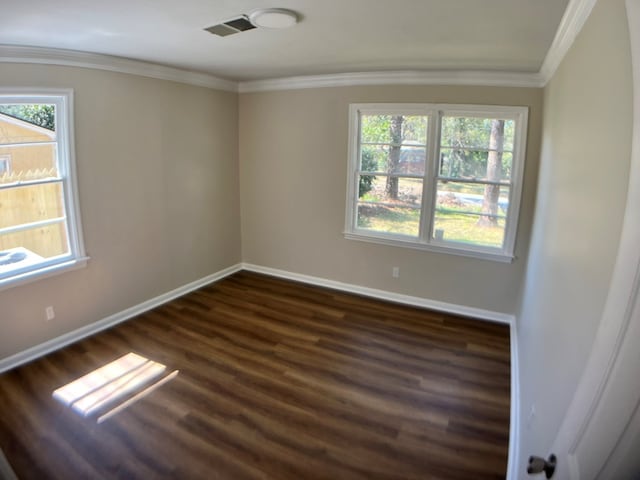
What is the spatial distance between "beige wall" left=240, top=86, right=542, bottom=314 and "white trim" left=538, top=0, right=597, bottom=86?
34.5 inches

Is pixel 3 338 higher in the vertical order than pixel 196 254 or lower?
lower

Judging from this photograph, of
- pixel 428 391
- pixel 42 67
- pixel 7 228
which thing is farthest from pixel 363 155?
pixel 7 228

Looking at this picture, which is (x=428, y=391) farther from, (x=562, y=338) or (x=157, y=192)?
(x=157, y=192)

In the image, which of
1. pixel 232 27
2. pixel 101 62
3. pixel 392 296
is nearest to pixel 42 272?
pixel 101 62

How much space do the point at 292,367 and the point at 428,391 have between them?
111 cm

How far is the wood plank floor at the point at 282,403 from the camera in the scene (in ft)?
7.32

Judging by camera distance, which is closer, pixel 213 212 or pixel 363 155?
pixel 363 155

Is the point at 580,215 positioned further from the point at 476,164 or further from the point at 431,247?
the point at 431,247

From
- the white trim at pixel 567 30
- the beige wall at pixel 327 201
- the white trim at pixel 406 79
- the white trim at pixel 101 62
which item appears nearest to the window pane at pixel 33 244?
the white trim at pixel 101 62

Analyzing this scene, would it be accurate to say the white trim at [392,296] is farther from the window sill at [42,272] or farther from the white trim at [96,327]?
the window sill at [42,272]

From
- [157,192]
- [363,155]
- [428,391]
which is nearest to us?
[428,391]

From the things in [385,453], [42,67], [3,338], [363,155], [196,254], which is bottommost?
[385,453]

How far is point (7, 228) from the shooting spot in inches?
119

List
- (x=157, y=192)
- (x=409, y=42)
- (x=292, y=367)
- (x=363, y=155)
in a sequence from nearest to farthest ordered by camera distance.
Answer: (x=409, y=42)
(x=292, y=367)
(x=157, y=192)
(x=363, y=155)
